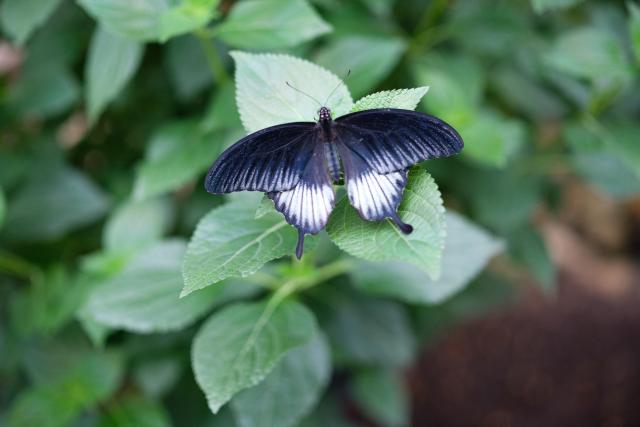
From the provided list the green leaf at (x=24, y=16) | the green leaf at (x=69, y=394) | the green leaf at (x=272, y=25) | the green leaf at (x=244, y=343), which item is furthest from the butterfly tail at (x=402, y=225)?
the green leaf at (x=69, y=394)

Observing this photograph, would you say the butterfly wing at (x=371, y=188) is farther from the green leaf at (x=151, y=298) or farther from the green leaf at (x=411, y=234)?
the green leaf at (x=151, y=298)

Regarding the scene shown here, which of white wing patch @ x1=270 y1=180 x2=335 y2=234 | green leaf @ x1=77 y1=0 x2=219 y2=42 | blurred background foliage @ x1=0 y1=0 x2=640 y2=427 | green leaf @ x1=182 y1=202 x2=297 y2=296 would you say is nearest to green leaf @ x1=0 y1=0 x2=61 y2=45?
blurred background foliage @ x1=0 y1=0 x2=640 y2=427

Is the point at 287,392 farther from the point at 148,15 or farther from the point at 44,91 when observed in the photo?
the point at 44,91

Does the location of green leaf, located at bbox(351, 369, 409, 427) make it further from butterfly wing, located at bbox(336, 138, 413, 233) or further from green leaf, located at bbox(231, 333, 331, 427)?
butterfly wing, located at bbox(336, 138, 413, 233)

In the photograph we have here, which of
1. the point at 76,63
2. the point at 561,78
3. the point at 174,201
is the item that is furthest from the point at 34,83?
the point at 561,78

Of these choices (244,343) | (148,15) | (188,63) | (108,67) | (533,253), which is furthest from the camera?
(533,253)

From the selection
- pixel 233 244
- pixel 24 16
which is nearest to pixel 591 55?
pixel 233 244

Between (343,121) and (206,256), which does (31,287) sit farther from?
(343,121)
